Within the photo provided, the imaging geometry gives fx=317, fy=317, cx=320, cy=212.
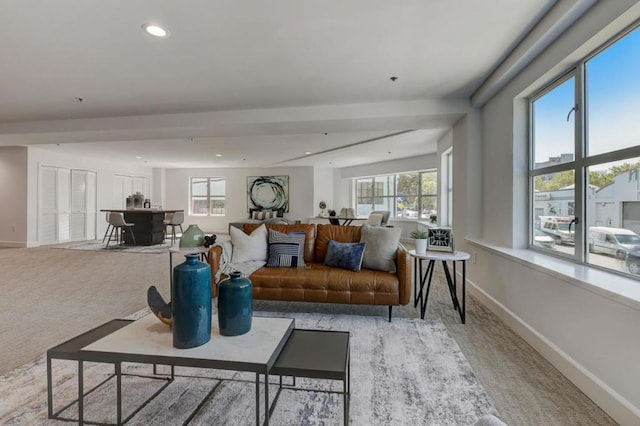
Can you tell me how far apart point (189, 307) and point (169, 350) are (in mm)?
220

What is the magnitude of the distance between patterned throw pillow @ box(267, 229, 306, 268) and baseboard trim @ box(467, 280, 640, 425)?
6.84 feet

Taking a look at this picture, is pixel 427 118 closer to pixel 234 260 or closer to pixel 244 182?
pixel 234 260

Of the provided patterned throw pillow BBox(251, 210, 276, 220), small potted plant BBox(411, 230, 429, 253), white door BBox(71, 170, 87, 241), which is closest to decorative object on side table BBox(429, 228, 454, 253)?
small potted plant BBox(411, 230, 429, 253)

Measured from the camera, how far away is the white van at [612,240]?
6.41ft

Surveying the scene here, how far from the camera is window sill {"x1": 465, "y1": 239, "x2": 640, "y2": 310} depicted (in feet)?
5.57

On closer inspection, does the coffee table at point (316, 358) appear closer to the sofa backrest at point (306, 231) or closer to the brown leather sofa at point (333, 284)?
the brown leather sofa at point (333, 284)

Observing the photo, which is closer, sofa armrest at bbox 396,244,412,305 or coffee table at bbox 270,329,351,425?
coffee table at bbox 270,329,351,425

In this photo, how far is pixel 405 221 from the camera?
31.2 feet

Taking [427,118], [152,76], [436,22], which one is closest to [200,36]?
[152,76]

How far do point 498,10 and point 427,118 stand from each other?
2066 millimetres

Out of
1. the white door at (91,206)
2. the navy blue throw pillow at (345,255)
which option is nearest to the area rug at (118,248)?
the white door at (91,206)

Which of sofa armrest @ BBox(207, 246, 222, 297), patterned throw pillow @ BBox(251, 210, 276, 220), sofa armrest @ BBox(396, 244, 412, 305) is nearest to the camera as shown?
sofa armrest @ BBox(396, 244, 412, 305)

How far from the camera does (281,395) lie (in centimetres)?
186

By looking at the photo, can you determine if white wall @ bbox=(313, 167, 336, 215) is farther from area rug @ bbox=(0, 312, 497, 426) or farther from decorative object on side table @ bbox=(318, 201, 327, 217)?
area rug @ bbox=(0, 312, 497, 426)
